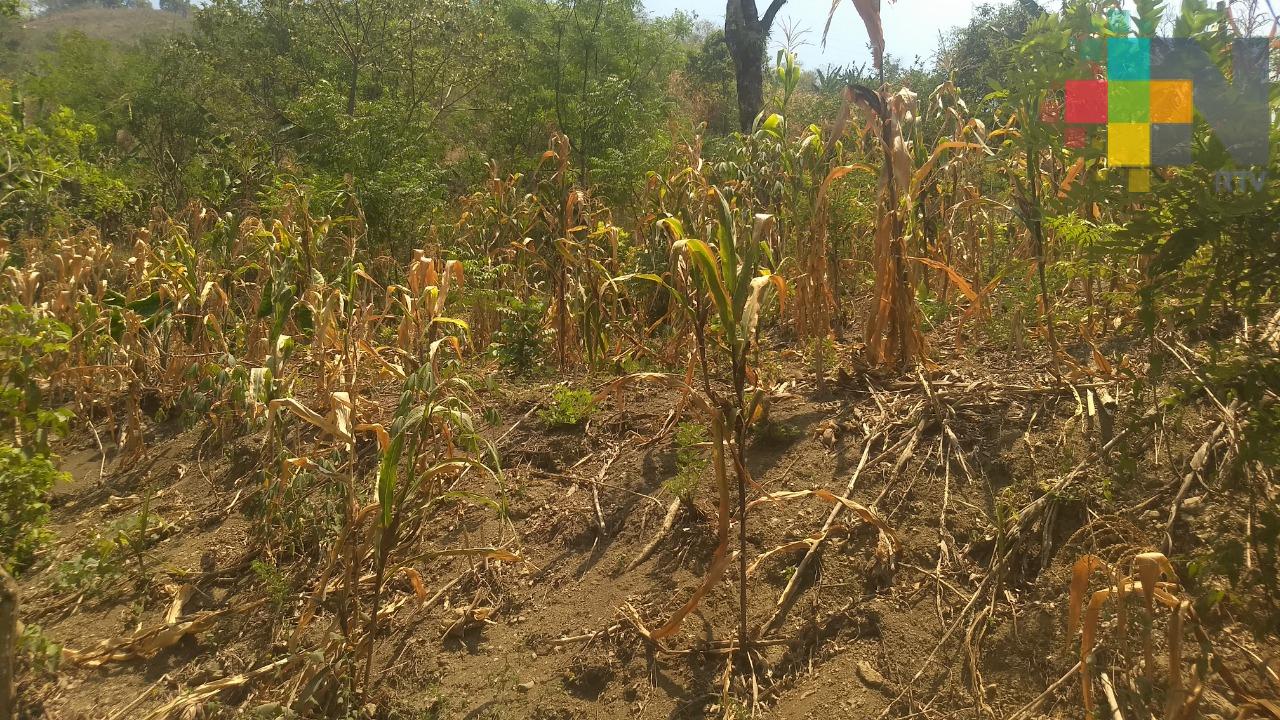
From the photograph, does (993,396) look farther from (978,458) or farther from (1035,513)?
(1035,513)

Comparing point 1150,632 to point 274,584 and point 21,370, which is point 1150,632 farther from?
point 21,370

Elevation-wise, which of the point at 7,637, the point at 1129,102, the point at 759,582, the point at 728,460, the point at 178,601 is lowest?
the point at 178,601

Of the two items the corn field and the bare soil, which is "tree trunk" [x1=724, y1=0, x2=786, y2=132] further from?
the bare soil

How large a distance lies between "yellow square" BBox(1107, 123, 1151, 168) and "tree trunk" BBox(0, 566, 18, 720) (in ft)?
10.6

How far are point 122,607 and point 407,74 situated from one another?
10425 millimetres

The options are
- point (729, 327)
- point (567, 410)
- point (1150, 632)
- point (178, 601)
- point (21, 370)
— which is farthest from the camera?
point (567, 410)

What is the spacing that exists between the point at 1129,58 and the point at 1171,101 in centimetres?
22

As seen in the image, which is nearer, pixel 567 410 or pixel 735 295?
pixel 735 295

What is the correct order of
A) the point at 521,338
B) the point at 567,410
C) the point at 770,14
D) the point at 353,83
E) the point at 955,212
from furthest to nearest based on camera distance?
1. the point at 770,14
2. the point at 353,83
3. the point at 521,338
4. the point at 955,212
5. the point at 567,410

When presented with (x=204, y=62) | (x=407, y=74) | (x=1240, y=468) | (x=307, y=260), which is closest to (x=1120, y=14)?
(x=1240, y=468)

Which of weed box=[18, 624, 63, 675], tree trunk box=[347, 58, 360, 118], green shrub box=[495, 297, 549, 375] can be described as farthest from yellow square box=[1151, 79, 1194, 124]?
tree trunk box=[347, 58, 360, 118]

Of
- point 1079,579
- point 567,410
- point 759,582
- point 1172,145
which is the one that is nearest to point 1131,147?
point 1172,145

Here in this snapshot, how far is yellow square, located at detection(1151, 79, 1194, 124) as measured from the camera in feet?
5.13

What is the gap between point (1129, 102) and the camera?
5.68ft
